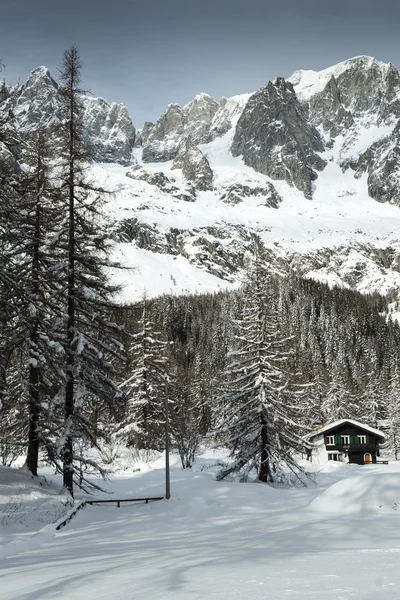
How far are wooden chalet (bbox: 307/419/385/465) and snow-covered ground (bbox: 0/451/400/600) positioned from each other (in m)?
44.5

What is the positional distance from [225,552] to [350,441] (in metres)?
56.6

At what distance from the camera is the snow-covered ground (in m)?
5.66

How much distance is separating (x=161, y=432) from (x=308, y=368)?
76.1 metres

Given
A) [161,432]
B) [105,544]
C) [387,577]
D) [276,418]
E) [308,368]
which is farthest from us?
[308,368]

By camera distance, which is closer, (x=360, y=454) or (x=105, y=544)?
(x=105, y=544)

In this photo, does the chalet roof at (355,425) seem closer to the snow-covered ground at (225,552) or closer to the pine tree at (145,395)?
the pine tree at (145,395)

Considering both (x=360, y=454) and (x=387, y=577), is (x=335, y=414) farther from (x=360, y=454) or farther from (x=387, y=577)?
(x=387, y=577)

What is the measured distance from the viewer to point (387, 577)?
5812 millimetres

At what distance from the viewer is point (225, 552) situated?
8719 millimetres

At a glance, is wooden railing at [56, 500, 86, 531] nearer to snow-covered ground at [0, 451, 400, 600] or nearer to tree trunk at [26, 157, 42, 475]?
snow-covered ground at [0, 451, 400, 600]

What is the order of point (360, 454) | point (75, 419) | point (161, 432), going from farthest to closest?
point (360, 454) → point (161, 432) → point (75, 419)

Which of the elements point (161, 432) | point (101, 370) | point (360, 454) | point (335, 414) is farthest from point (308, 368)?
point (101, 370)

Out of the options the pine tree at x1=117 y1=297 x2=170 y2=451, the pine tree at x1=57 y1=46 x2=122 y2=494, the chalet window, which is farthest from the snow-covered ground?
the chalet window

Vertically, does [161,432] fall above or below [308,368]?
below
